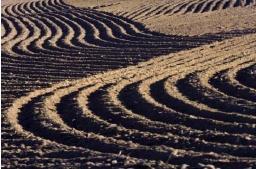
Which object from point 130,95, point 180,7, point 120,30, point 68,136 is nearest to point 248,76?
point 130,95

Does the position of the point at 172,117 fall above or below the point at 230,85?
below

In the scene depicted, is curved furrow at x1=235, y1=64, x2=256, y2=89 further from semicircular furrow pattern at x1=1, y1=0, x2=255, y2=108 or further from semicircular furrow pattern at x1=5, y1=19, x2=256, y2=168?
semicircular furrow pattern at x1=1, y1=0, x2=255, y2=108

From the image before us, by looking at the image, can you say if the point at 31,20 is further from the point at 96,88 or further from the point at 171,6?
the point at 96,88

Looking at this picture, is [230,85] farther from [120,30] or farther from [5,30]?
[5,30]

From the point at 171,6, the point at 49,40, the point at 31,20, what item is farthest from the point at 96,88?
the point at 171,6

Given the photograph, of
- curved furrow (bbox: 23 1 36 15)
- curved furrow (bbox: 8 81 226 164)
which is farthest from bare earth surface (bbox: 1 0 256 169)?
curved furrow (bbox: 23 1 36 15)

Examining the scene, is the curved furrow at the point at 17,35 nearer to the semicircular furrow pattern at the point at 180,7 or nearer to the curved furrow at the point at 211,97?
the semicircular furrow pattern at the point at 180,7
